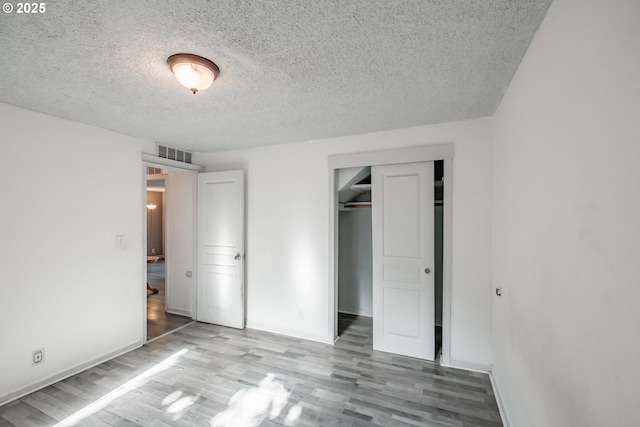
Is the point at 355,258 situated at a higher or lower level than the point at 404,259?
lower

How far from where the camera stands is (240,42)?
4.76 feet

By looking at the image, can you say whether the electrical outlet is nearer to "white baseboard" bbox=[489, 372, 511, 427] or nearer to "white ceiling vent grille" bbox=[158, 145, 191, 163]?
"white ceiling vent grille" bbox=[158, 145, 191, 163]

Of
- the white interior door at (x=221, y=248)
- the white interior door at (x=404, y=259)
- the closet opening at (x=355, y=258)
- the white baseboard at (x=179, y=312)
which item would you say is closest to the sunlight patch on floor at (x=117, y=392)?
the white interior door at (x=221, y=248)

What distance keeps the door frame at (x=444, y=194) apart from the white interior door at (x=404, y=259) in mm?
111

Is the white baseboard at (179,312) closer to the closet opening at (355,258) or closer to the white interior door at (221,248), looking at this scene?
the white interior door at (221,248)

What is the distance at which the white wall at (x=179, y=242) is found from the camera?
4152 millimetres

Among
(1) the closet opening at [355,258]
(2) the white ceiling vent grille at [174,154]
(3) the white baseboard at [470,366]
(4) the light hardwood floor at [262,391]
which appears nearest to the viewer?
(4) the light hardwood floor at [262,391]

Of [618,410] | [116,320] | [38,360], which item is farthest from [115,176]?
[618,410]

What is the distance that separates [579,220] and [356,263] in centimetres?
340

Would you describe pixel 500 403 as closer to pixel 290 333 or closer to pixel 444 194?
pixel 444 194

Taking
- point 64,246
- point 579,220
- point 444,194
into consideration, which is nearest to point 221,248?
point 64,246

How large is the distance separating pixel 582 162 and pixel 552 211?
12.7 inches

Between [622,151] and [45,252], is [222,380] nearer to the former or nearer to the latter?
[45,252]

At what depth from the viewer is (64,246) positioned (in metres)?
2.56
